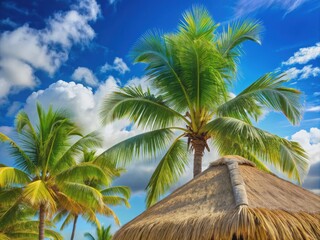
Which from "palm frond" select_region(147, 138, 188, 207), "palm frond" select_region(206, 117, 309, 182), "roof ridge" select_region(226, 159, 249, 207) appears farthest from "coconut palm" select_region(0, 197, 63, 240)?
"roof ridge" select_region(226, 159, 249, 207)

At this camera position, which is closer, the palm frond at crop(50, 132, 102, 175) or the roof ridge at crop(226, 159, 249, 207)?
the roof ridge at crop(226, 159, 249, 207)

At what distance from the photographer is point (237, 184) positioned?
6.24 metres

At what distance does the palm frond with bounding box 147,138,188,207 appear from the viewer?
11664 millimetres

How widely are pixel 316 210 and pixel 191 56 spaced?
5.35m

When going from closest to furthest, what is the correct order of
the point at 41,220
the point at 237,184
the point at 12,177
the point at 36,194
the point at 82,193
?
the point at 237,184 → the point at 36,194 → the point at 12,177 → the point at 82,193 → the point at 41,220

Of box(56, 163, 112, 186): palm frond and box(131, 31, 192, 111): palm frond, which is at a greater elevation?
box(131, 31, 192, 111): palm frond

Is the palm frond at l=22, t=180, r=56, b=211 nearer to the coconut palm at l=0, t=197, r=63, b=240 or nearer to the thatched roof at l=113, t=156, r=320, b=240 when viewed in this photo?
the coconut palm at l=0, t=197, r=63, b=240

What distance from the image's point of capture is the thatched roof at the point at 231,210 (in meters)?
5.39

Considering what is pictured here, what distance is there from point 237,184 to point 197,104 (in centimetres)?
472

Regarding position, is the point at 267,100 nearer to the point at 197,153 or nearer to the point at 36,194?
the point at 197,153

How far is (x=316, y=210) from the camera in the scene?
659 cm

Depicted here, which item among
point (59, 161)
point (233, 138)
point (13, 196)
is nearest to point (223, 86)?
point (233, 138)

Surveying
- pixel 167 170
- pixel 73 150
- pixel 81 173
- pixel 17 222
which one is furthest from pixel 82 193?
pixel 17 222

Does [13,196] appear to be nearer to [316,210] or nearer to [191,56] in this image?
[191,56]
